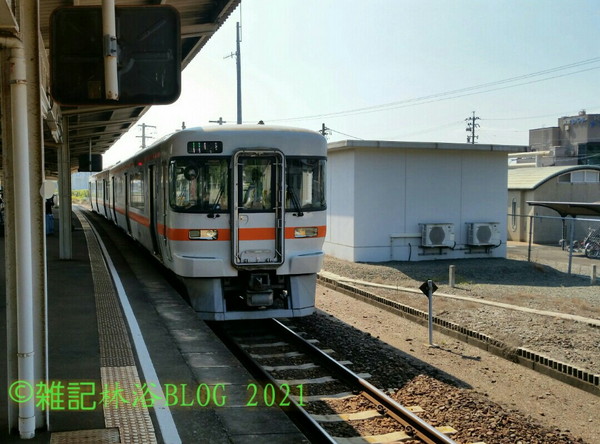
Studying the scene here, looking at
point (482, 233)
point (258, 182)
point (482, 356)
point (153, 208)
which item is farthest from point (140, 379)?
point (482, 233)

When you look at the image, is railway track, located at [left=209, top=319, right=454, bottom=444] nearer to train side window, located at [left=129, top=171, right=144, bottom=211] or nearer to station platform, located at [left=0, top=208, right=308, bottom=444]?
station platform, located at [left=0, top=208, right=308, bottom=444]

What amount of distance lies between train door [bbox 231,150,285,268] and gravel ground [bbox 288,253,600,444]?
181 centimetres

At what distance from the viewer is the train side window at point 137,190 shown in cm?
1290

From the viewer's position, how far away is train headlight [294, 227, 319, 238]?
357 inches

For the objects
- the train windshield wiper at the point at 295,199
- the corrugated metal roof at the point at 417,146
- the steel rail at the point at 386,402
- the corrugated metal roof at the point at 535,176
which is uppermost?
the corrugated metal roof at the point at 417,146

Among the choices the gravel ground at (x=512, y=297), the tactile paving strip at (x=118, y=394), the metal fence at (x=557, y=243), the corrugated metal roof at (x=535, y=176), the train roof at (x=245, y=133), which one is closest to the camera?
the tactile paving strip at (x=118, y=394)

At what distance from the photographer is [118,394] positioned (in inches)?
189

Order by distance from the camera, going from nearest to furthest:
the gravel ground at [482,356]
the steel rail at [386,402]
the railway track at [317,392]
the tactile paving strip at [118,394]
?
the tactile paving strip at [118,394], the steel rail at [386,402], the railway track at [317,392], the gravel ground at [482,356]

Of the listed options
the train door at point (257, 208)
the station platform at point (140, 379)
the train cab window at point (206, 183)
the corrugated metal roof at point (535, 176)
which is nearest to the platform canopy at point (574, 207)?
the corrugated metal roof at point (535, 176)

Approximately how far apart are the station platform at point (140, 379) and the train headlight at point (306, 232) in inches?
74.8

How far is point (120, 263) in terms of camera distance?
13430 millimetres

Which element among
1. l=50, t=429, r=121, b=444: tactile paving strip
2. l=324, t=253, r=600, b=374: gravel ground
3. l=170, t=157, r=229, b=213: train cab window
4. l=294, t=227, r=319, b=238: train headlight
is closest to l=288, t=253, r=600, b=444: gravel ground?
l=324, t=253, r=600, b=374: gravel ground

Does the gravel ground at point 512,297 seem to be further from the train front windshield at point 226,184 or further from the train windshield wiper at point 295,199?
the train front windshield at point 226,184

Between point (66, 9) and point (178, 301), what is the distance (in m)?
6.16
